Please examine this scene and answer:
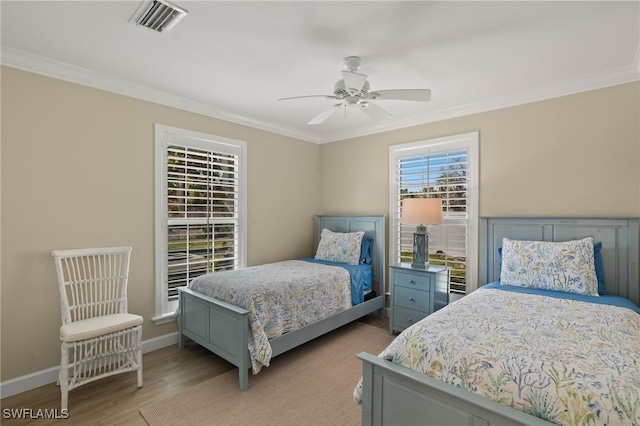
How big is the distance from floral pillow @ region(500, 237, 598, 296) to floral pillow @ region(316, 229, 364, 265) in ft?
5.49

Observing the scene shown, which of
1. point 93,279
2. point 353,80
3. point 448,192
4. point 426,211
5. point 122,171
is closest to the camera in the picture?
point 353,80

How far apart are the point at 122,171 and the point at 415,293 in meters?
3.24

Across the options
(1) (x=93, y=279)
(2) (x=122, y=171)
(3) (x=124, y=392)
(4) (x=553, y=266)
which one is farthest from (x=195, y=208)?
(4) (x=553, y=266)

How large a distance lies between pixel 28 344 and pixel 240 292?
5.65ft

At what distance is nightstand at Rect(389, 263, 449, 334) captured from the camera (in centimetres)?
329

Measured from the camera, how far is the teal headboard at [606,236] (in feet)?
8.66

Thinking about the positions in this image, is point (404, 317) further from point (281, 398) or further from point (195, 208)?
point (195, 208)

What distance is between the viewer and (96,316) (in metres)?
2.77

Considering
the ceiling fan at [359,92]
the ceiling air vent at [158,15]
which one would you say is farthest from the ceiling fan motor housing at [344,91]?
the ceiling air vent at [158,15]

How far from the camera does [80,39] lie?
226 cm

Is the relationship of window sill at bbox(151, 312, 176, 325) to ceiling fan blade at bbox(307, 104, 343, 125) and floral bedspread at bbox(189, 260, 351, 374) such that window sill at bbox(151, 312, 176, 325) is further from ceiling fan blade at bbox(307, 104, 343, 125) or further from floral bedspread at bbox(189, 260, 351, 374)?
ceiling fan blade at bbox(307, 104, 343, 125)

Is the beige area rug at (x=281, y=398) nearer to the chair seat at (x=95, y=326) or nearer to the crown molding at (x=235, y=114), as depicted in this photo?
the chair seat at (x=95, y=326)

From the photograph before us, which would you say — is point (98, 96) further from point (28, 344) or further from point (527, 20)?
point (527, 20)

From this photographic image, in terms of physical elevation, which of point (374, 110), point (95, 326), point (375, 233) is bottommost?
point (95, 326)
